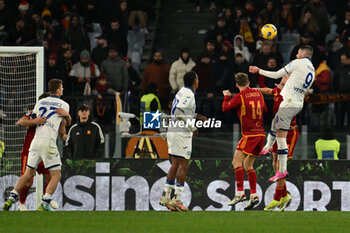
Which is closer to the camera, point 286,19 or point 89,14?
point 286,19

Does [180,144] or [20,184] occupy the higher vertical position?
[180,144]

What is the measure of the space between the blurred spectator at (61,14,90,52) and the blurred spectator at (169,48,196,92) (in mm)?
2855

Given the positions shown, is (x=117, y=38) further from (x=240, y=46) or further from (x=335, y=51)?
(x=335, y=51)

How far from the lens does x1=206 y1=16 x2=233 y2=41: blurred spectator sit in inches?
863

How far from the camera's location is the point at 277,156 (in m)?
15.5

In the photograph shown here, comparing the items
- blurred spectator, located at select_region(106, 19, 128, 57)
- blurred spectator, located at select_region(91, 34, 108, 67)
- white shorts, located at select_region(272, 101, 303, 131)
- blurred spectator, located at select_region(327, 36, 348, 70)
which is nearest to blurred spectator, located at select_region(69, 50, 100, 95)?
blurred spectator, located at select_region(91, 34, 108, 67)

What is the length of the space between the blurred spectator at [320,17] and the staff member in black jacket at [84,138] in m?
7.15

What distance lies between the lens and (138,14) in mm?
23703

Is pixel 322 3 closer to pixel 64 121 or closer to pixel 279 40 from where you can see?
pixel 279 40

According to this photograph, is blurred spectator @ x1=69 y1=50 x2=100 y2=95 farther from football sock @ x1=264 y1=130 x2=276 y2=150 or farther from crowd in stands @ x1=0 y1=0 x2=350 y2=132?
football sock @ x1=264 y1=130 x2=276 y2=150

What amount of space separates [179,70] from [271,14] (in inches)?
178

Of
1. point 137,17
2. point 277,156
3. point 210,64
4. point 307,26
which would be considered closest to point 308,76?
point 277,156

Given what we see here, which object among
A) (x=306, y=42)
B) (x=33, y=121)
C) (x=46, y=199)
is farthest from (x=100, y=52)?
(x=46, y=199)

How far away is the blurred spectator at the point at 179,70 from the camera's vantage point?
64.2 ft
